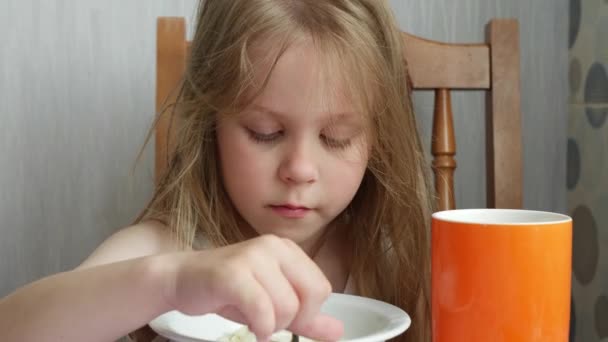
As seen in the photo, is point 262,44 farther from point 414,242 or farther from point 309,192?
point 414,242

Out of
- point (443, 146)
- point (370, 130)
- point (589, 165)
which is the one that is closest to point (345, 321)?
point (370, 130)

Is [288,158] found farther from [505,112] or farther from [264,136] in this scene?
[505,112]

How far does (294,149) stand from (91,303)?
11.5 inches

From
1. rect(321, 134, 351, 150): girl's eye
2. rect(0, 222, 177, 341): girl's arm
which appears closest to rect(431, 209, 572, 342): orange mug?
rect(0, 222, 177, 341): girl's arm

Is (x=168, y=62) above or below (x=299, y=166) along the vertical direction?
above

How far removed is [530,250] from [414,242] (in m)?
0.46

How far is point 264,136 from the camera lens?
0.76 meters

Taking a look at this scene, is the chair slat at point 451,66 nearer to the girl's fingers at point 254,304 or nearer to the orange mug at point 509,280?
the orange mug at point 509,280

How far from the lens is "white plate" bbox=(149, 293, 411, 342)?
49 cm

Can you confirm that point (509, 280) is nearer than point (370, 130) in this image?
Yes

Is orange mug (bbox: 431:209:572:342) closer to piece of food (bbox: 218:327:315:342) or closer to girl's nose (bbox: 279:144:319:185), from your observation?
piece of food (bbox: 218:327:315:342)

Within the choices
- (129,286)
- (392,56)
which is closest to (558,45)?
(392,56)

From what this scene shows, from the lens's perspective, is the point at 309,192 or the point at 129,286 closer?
the point at 129,286

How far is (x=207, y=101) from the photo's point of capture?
80 cm
